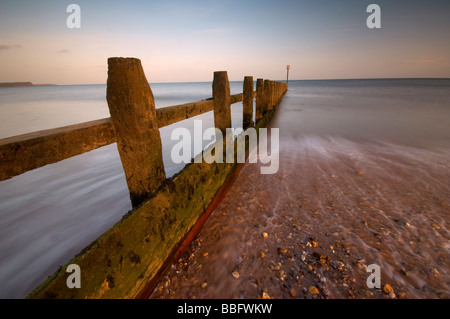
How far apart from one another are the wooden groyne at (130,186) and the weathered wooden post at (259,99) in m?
4.45

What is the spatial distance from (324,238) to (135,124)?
2171 mm

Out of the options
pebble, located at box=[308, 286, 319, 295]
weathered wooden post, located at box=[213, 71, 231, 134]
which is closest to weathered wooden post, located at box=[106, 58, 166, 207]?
weathered wooden post, located at box=[213, 71, 231, 134]

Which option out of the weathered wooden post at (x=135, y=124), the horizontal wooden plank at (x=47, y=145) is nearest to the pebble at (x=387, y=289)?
the weathered wooden post at (x=135, y=124)

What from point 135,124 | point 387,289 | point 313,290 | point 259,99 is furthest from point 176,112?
point 259,99

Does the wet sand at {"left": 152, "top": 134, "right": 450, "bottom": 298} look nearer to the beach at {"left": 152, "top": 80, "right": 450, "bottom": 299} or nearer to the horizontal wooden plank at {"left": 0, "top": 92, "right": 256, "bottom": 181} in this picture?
the beach at {"left": 152, "top": 80, "right": 450, "bottom": 299}

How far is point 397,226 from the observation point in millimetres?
2332

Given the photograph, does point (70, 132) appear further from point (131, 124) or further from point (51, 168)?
point (51, 168)

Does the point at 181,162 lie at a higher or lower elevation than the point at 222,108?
lower

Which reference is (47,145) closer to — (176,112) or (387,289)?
(176,112)

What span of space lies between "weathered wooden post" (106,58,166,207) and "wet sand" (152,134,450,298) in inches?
→ 36.4

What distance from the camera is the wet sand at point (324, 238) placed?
1745 mm
